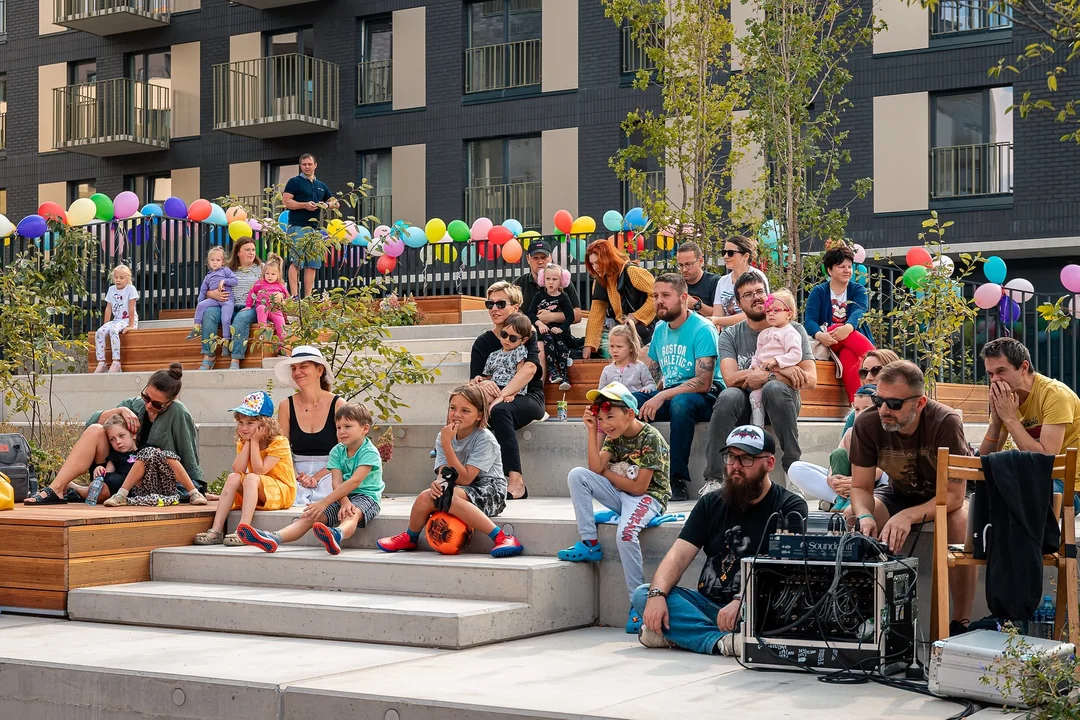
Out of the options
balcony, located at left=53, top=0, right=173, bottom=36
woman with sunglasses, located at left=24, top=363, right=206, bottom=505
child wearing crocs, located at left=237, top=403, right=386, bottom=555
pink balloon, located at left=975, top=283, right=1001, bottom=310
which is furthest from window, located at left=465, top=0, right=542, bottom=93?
child wearing crocs, located at left=237, top=403, right=386, bottom=555

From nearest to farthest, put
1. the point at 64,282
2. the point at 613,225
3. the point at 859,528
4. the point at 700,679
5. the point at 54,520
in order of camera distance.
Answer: the point at 700,679 < the point at 859,528 < the point at 54,520 < the point at 64,282 < the point at 613,225

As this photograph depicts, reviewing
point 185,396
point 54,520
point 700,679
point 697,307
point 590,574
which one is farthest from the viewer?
point 185,396

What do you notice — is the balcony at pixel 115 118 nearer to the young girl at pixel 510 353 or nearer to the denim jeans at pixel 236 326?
the denim jeans at pixel 236 326

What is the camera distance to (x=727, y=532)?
7352mm

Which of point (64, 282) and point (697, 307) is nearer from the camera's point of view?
point (697, 307)

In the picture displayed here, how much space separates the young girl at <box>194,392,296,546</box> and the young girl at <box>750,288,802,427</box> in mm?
3464

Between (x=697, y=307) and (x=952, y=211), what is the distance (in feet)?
44.3

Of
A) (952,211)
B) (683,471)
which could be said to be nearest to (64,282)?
(683,471)

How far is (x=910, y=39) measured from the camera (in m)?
23.9

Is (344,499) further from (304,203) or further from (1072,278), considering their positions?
(1072,278)

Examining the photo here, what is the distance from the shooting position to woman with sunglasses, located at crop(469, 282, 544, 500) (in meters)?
10.4

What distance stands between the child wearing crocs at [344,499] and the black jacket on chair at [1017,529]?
4.22 m

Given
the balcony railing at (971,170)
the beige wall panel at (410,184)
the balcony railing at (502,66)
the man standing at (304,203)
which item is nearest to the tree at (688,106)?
the man standing at (304,203)

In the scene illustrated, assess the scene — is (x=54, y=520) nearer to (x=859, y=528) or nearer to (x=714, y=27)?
(x=859, y=528)
